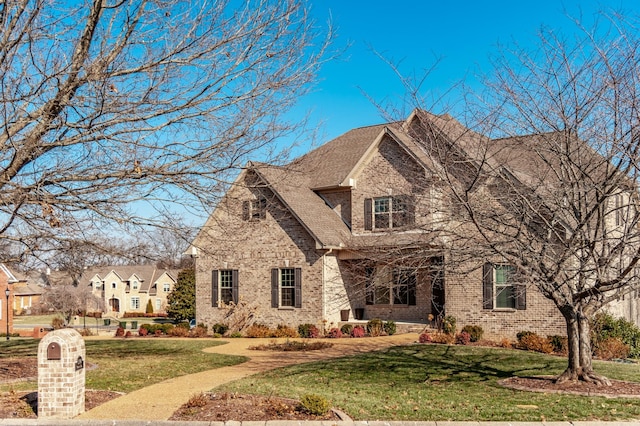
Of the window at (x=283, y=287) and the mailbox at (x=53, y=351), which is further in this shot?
the window at (x=283, y=287)

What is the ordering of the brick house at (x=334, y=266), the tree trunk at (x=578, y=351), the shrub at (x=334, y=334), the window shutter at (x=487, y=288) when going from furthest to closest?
the shrub at (x=334, y=334), the brick house at (x=334, y=266), the window shutter at (x=487, y=288), the tree trunk at (x=578, y=351)

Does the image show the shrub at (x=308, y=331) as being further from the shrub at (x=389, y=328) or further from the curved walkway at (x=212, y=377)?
the shrub at (x=389, y=328)

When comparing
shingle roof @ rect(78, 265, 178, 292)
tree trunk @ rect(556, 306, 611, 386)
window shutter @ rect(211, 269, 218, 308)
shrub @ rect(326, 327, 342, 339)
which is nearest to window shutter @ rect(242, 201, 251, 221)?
tree trunk @ rect(556, 306, 611, 386)

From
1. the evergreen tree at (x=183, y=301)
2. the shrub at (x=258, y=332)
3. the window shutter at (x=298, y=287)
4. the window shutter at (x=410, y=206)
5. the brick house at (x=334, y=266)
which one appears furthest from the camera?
the evergreen tree at (x=183, y=301)

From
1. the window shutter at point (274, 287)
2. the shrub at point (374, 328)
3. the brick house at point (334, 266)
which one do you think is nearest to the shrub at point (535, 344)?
the brick house at point (334, 266)

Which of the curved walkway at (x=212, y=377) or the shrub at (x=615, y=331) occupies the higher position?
the shrub at (x=615, y=331)

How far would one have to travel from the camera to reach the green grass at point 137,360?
12672 millimetres

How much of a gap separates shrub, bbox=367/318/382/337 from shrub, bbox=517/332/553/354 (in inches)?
203

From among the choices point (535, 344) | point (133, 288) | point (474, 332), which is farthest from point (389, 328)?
point (133, 288)

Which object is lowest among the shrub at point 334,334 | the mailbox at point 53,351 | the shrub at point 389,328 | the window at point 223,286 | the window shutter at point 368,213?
the shrub at point 334,334

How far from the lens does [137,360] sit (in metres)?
16.5

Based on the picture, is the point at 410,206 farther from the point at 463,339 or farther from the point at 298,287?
the point at 298,287

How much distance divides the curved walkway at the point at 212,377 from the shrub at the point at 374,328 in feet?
1.57

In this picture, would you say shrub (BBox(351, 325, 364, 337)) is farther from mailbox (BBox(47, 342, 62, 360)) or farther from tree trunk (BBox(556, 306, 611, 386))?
mailbox (BBox(47, 342, 62, 360))
